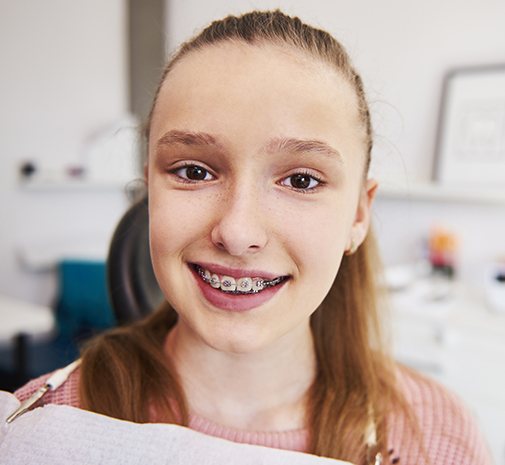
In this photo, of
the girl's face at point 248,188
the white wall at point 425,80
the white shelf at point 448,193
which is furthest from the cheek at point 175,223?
the white shelf at point 448,193

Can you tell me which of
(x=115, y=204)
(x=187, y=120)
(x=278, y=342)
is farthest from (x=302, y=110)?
(x=115, y=204)

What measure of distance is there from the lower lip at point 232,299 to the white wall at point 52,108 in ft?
6.30

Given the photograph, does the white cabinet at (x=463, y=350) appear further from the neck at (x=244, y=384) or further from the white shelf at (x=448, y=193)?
the neck at (x=244, y=384)

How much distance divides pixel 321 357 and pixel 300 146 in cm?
37

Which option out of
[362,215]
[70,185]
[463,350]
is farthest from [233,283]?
[70,185]

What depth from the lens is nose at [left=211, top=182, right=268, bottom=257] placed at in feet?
1.57

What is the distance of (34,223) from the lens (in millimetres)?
2256

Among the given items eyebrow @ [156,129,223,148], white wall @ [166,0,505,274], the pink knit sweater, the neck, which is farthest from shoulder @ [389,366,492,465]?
white wall @ [166,0,505,274]

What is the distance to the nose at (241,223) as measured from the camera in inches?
18.8

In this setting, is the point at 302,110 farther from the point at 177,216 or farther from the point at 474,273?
the point at 474,273

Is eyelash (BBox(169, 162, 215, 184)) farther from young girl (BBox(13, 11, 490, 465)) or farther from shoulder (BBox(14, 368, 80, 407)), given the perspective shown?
shoulder (BBox(14, 368, 80, 407))

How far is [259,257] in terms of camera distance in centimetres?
51

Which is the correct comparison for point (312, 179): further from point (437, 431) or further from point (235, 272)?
point (437, 431)

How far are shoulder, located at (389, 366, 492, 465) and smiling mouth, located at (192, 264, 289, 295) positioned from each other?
30 centimetres
